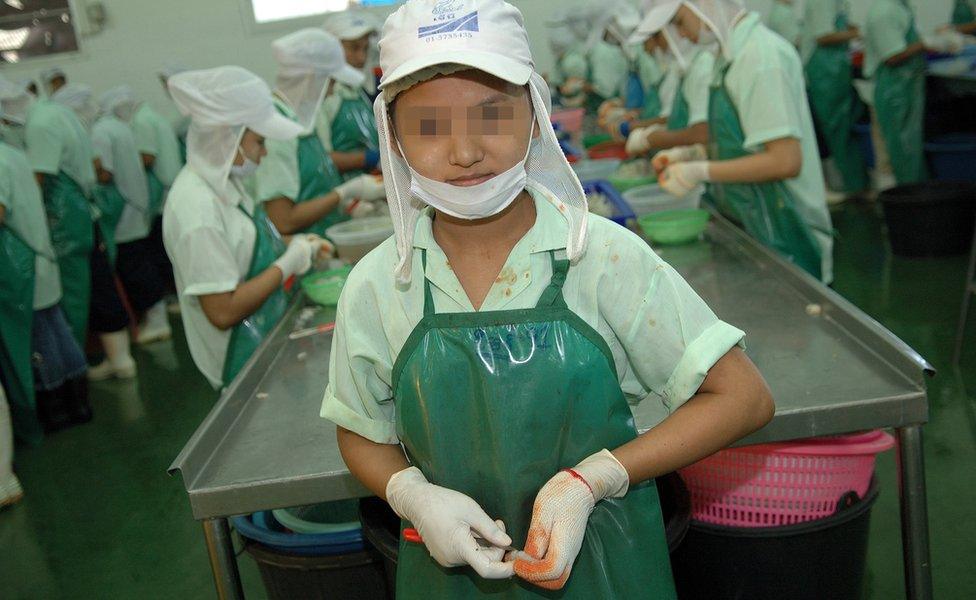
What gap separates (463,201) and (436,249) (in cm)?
12

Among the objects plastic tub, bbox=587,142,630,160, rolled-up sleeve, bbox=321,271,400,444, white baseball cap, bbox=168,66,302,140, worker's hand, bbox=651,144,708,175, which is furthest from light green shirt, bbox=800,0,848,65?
rolled-up sleeve, bbox=321,271,400,444

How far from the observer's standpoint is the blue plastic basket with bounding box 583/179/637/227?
279 centimetres

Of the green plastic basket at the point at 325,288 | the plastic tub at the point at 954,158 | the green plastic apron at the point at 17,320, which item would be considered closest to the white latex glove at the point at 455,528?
the green plastic basket at the point at 325,288

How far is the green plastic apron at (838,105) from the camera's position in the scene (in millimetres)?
6609

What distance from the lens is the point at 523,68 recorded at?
1.02 m

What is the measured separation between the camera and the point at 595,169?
11.3ft

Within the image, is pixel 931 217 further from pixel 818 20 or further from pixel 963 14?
pixel 963 14

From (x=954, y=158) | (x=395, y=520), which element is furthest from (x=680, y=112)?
(x=954, y=158)

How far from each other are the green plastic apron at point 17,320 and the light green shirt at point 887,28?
541 cm

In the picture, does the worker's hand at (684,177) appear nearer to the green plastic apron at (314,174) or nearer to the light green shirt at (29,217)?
the green plastic apron at (314,174)

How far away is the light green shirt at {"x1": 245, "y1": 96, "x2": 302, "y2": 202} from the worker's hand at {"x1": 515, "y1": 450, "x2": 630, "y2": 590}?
2.54 m

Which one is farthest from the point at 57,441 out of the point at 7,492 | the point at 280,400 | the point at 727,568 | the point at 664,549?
the point at 664,549

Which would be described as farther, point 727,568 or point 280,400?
point 280,400

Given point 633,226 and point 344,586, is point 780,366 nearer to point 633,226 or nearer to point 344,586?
point 344,586
